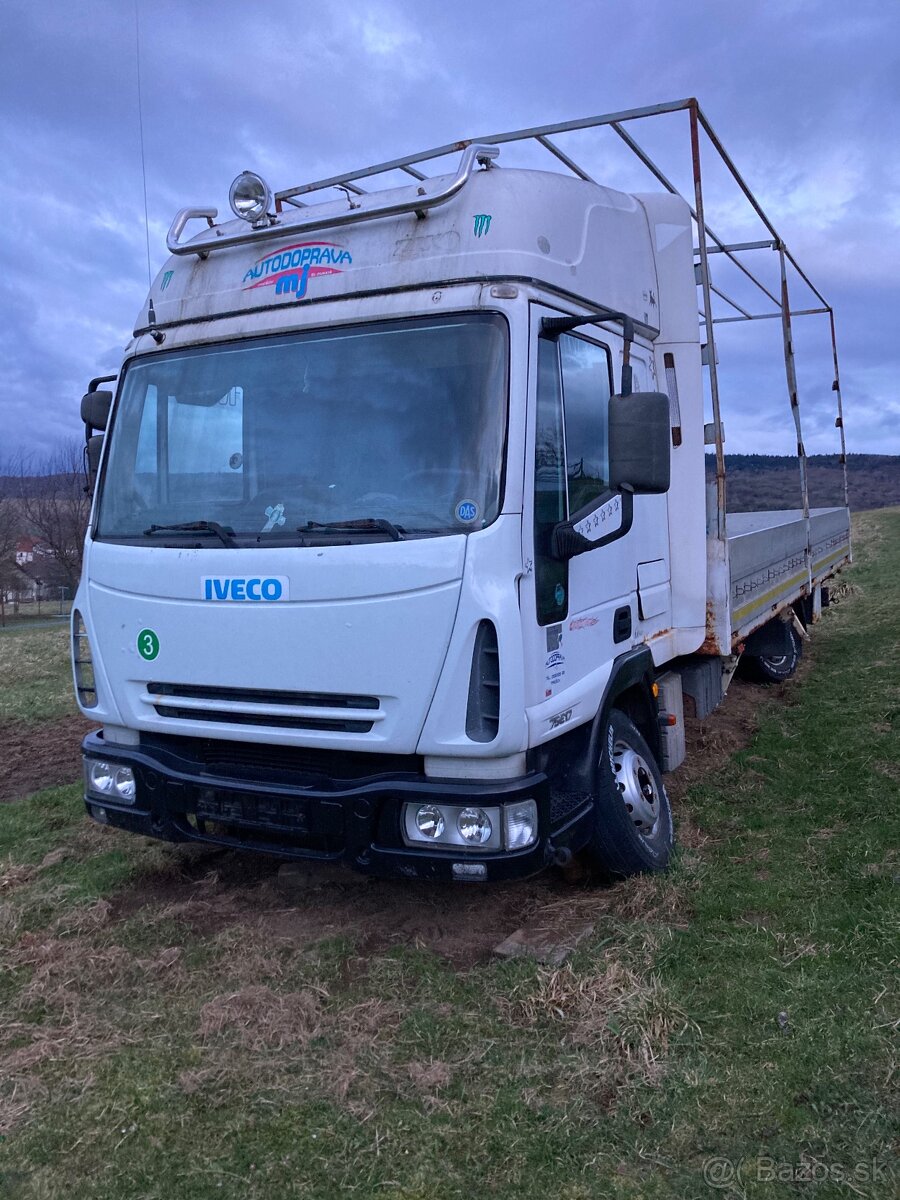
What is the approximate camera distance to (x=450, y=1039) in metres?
3.23

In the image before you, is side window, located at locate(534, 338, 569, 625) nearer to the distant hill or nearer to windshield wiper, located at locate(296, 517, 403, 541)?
windshield wiper, located at locate(296, 517, 403, 541)

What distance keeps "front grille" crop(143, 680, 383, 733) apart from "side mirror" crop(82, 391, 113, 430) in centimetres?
140

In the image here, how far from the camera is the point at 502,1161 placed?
8.78 feet

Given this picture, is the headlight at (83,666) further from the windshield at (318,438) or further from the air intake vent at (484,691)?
the air intake vent at (484,691)

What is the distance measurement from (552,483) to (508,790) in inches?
44.8

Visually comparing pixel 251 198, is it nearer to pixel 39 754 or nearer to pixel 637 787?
pixel 637 787

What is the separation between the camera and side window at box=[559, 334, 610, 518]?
3.77 meters

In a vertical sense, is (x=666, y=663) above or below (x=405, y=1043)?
above

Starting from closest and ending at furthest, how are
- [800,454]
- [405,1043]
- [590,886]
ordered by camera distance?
[405,1043] → [590,886] → [800,454]

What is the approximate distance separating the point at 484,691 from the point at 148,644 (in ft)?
4.69

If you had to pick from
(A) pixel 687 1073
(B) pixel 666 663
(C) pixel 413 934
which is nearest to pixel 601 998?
(A) pixel 687 1073

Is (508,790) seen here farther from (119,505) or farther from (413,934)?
(119,505)

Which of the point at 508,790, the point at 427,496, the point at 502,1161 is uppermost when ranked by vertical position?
the point at 427,496

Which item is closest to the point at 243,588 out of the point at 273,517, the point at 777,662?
the point at 273,517
